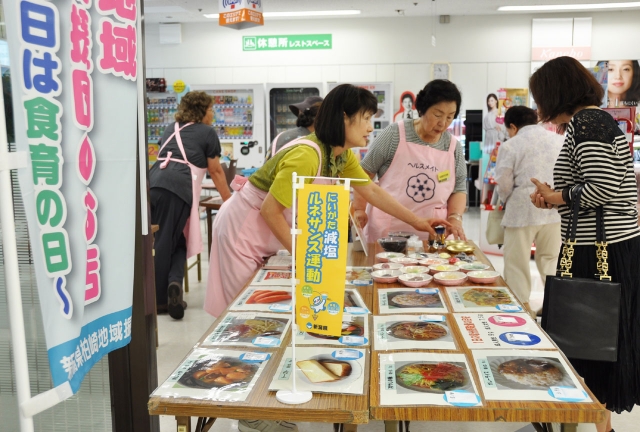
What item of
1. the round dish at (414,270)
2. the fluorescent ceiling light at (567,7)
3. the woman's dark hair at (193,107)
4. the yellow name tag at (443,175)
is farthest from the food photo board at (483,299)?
the fluorescent ceiling light at (567,7)

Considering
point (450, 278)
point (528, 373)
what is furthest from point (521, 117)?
point (528, 373)

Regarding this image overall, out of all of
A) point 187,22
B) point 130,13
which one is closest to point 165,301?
point 130,13

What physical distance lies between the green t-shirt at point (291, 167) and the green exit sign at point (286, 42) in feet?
26.2

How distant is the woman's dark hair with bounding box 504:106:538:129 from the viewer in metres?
4.35

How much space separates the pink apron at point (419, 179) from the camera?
3.30 m

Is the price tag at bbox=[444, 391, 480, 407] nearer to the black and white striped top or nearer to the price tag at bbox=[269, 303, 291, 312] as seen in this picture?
the price tag at bbox=[269, 303, 291, 312]

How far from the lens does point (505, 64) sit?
33.2 ft

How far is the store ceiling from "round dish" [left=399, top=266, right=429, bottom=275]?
6.77m

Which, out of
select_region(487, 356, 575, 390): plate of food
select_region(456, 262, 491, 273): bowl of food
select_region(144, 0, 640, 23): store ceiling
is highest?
select_region(144, 0, 640, 23): store ceiling

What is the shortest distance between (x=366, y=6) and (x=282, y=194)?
7.53 meters

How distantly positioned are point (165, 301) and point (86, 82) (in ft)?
12.6

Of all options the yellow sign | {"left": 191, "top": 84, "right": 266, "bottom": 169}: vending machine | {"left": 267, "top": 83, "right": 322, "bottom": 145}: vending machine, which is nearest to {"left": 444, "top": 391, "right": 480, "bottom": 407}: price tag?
{"left": 191, "top": 84, "right": 266, "bottom": 169}: vending machine

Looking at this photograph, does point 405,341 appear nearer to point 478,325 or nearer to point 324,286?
point 478,325

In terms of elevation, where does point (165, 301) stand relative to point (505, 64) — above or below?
below
